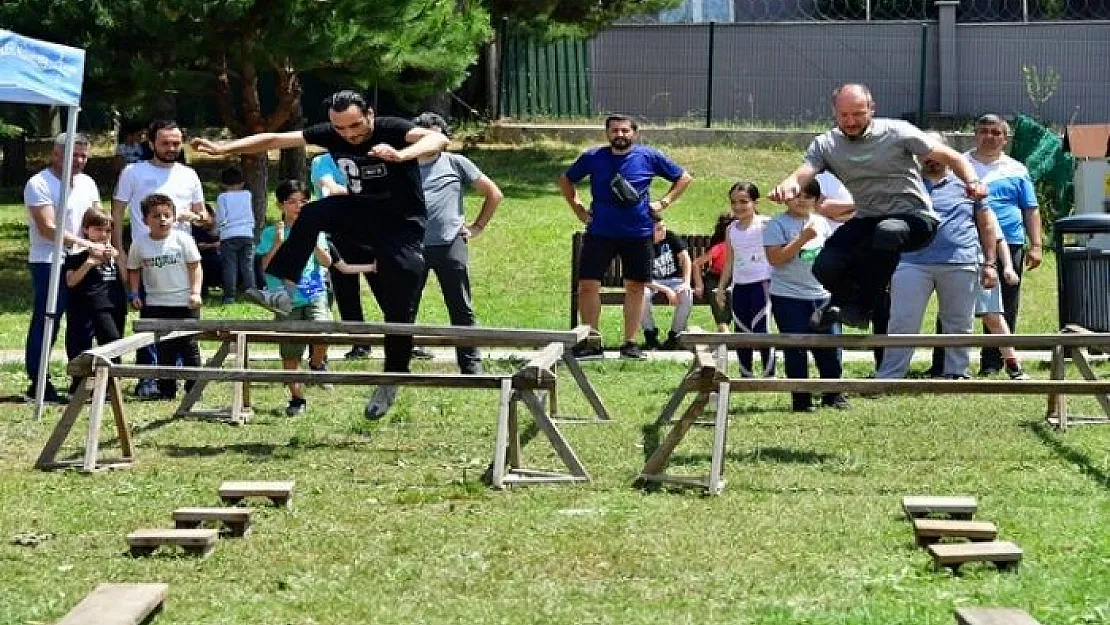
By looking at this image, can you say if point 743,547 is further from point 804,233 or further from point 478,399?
point 478,399

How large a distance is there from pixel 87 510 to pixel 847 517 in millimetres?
3433

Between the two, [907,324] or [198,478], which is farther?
[907,324]

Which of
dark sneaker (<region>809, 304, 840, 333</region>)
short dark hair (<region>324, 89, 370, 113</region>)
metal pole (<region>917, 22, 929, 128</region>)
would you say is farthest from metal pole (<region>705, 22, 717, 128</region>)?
short dark hair (<region>324, 89, 370, 113</region>)

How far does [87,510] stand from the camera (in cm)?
876

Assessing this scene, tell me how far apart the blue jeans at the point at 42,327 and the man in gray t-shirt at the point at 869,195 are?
5.02 m

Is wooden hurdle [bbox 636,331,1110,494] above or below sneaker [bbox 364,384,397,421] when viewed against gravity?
above

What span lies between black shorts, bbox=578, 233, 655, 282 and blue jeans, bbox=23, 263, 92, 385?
3911 millimetres

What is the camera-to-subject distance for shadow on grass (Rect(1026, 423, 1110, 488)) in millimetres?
9727

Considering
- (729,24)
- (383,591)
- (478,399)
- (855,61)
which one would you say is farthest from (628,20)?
(383,591)

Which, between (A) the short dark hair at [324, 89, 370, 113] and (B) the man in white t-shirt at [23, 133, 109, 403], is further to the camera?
(B) the man in white t-shirt at [23, 133, 109, 403]

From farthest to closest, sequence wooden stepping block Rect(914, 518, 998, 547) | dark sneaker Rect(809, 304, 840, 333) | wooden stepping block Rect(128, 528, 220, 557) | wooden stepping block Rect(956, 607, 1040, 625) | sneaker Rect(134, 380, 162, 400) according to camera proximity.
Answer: sneaker Rect(134, 380, 162, 400)
dark sneaker Rect(809, 304, 840, 333)
wooden stepping block Rect(914, 518, 998, 547)
wooden stepping block Rect(128, 528, 220, 557)
wooden stepping block Rect(956, 607, 1040, 625)

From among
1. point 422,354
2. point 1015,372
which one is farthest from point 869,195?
point 422,354

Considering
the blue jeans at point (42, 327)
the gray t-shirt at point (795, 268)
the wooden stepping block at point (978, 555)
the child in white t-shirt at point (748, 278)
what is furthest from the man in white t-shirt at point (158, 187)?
the wooden stepping block at point (978, 555)

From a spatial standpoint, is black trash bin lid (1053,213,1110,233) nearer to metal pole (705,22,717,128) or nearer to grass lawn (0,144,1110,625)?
grass lawn (0,144,1110,625)
